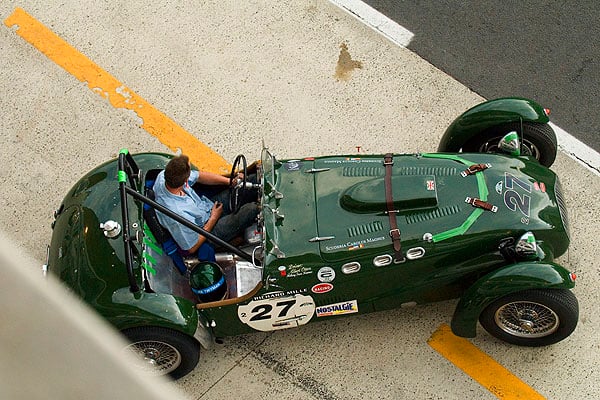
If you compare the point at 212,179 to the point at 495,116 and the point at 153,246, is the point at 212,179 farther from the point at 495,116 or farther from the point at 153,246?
the point at 495,116

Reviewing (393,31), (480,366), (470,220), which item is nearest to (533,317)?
(480,366)

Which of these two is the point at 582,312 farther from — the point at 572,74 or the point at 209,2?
the point at 209,2

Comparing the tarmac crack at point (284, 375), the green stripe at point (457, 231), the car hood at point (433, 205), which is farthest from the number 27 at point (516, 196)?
the tarmac crack at point (284, 375)

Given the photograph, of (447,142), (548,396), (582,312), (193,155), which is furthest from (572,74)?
(193,155)

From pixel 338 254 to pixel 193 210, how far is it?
1.12 metres

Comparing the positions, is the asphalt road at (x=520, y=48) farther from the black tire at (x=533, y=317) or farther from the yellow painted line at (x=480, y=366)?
the yellow painted line at (x=480, y=366)

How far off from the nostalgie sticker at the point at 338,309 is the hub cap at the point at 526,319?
965 mm

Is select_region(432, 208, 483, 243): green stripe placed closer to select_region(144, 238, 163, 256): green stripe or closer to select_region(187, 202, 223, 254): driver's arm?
select_region(187, 202, 223, 254): driver's arm

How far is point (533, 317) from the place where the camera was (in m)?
5.00

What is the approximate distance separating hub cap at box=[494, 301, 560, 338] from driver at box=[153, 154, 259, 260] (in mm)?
1852

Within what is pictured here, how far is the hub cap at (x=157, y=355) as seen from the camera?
16.4 ft

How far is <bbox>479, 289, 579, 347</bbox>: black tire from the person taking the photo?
4.78 metres

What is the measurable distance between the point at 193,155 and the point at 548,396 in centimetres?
353

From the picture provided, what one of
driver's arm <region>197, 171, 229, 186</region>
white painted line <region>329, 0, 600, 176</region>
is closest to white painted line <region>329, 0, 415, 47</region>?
white painted line <region>329, 0, 600, 176</region>
